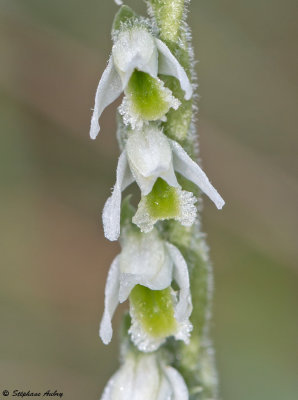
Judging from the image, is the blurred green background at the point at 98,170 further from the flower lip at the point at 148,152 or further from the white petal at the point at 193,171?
the flower lip at the point at 148,152

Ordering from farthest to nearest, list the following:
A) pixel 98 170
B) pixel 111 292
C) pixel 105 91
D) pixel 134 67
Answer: pixel 98 170 → pixel 111 292 → pixel 105 91 → pixel 134 67

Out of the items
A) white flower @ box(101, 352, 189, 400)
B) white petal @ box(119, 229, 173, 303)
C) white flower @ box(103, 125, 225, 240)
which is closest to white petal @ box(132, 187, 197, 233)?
white flower @ box(103, 125, 225, 240)

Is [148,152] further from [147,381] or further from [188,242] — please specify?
[147,381]

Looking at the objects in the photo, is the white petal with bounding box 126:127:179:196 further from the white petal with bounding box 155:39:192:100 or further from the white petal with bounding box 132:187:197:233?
the white petal with bounding box 155:39:192:100

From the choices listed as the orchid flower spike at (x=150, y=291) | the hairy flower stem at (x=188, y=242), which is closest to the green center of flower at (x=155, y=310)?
the orchid flower spike at (x=150, y=291)

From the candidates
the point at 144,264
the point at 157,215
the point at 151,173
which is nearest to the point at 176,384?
the point at 144,264
